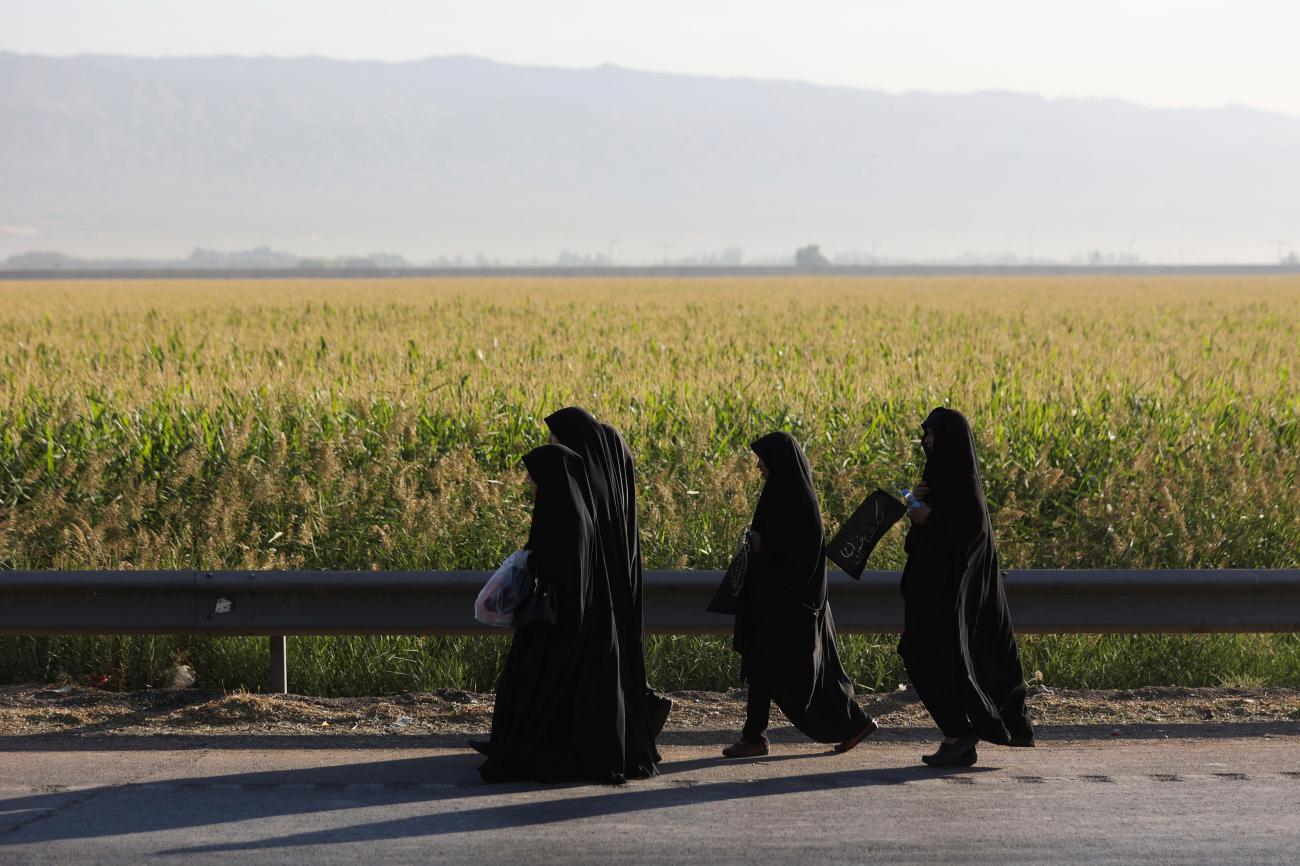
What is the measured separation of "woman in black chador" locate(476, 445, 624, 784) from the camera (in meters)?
6.25

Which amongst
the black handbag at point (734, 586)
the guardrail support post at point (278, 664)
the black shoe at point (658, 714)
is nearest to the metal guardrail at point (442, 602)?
the guardrail support post at point (278, 664)

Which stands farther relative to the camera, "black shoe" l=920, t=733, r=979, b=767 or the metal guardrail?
the metal guardrail

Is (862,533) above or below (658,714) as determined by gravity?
above

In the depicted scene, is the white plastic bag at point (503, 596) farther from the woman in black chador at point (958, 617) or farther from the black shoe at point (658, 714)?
the woman in black chador at point (958, 617)

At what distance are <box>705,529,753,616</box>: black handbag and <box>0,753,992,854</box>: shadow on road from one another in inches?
29.1

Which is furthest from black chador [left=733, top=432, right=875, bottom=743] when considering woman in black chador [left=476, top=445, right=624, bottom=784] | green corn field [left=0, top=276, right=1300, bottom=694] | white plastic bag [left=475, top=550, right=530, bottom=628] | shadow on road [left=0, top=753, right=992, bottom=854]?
green corn field [left=0, top=276, right=1300, bottom=694]

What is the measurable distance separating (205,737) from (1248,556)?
716 centimetres

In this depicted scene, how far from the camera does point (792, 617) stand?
22.4 ft

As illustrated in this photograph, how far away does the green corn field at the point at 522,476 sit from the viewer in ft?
27.8

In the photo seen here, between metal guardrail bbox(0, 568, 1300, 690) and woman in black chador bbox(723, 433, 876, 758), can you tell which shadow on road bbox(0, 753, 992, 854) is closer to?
woman in black chador bbox(723, 433, 876, 758)

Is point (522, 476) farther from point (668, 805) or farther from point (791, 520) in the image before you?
point (668, 805)

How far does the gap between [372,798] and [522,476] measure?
232 inches

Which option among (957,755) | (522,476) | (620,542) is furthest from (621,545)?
(522,476)

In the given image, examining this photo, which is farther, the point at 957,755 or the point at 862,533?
the point at 862,533
